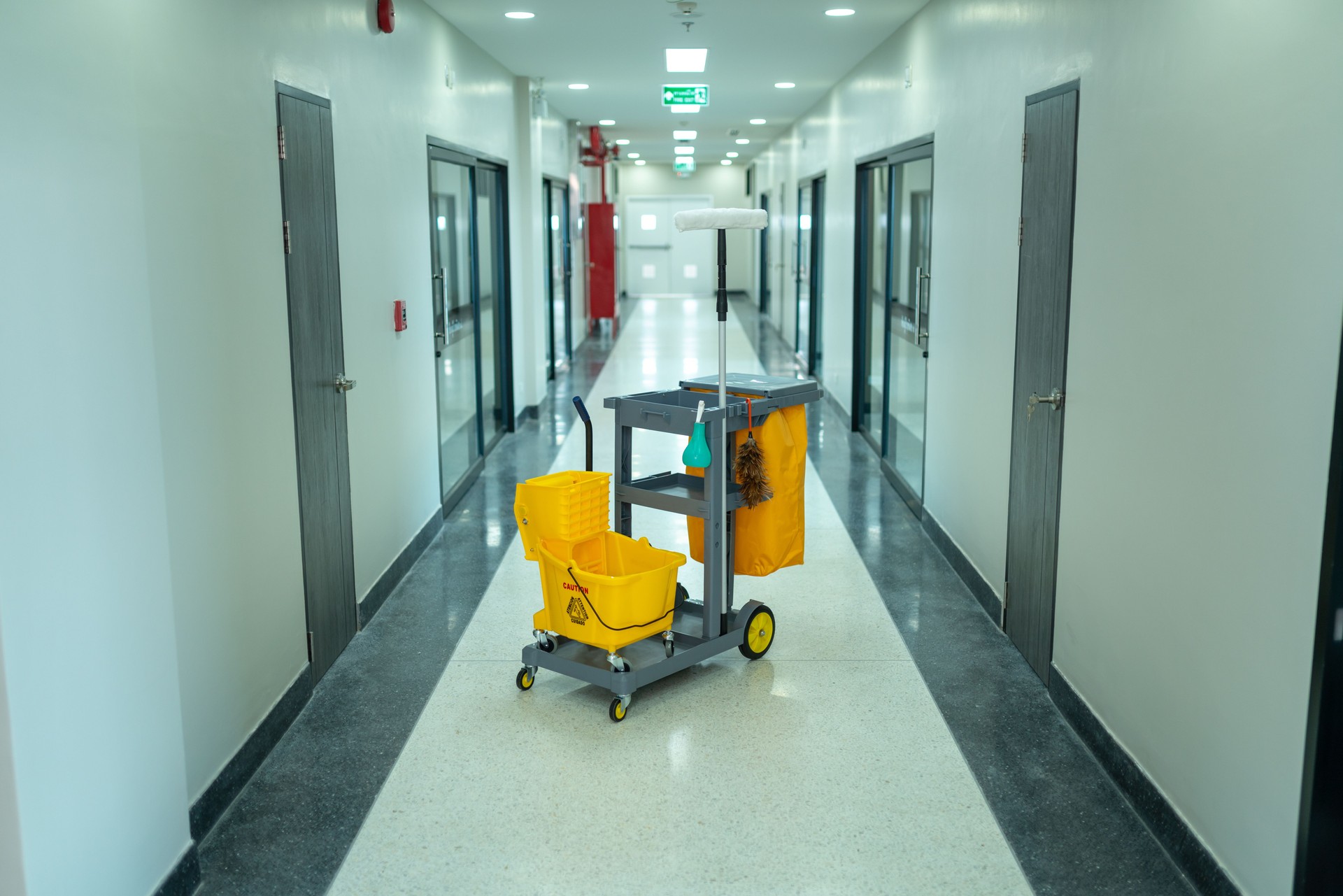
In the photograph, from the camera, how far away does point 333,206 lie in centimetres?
419

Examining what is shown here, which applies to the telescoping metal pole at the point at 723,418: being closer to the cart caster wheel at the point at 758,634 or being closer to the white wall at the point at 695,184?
the cart caster wheel at the point at 758,634

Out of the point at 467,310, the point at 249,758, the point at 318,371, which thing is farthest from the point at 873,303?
the point at 249,758

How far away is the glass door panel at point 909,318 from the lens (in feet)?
22.3

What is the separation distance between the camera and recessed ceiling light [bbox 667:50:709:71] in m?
7.73

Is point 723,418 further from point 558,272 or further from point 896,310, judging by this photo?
point 558,272

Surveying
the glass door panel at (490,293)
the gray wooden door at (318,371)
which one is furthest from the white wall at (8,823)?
the glass door panel at (490,293)

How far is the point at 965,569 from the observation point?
5133 millimetres

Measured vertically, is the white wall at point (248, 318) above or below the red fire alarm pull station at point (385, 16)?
below

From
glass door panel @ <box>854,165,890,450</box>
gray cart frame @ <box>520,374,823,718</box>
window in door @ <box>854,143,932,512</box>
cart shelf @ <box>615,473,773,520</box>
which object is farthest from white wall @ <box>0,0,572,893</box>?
glass door panel @ <box>854,165,890,450</box>

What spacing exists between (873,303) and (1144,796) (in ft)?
19.5

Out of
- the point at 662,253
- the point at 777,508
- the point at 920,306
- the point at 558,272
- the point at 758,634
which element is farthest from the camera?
the point at 662,253

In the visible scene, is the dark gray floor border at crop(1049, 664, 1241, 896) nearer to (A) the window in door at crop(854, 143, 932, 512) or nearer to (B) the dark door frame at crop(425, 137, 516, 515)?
(A) the window in door at crop(854, 143, 932, 512)

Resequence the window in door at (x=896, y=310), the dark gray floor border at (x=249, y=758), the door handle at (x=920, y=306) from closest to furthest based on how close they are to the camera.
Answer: the dark gray floor border at (x=249, y=758)
the door handle at (x=920, y=306)
the window in door at (x=896, y=310)

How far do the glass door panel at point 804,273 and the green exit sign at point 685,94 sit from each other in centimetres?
237
